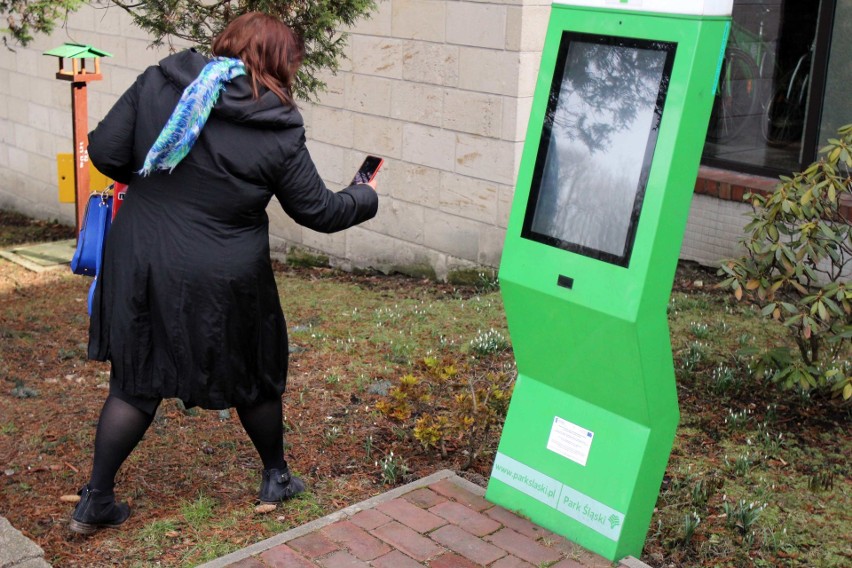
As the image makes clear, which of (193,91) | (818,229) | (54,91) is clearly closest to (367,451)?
(193,91)

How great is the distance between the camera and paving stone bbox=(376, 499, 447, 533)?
3.62 m

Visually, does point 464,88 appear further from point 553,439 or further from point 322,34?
point 553,439

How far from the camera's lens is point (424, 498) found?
3822 mm

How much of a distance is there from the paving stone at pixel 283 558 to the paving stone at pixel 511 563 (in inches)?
23.8

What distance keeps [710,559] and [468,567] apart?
34.1 inches

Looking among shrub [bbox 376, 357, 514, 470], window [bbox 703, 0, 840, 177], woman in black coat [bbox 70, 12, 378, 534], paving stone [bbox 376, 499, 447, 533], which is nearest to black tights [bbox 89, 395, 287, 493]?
woman in black coat [bbox 70, 12, 378, 534]

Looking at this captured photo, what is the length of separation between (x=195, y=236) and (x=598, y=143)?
4.39ft

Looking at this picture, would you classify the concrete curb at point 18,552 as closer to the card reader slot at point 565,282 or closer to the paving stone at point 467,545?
the paving stone at point 467,545

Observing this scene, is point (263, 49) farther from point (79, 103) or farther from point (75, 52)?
point (79, 103)

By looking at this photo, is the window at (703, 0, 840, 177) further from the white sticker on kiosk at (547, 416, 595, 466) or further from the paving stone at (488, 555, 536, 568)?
the paving stone at (488, 555, 536, 568)

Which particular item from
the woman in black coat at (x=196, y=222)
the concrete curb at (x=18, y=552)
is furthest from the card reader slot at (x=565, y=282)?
the concrete curb at (x=18, y=552)

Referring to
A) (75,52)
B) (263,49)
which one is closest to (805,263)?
(263,49)

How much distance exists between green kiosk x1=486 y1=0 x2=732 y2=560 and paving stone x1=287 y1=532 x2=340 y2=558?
0.72 metres

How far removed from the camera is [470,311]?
20.5 ft
